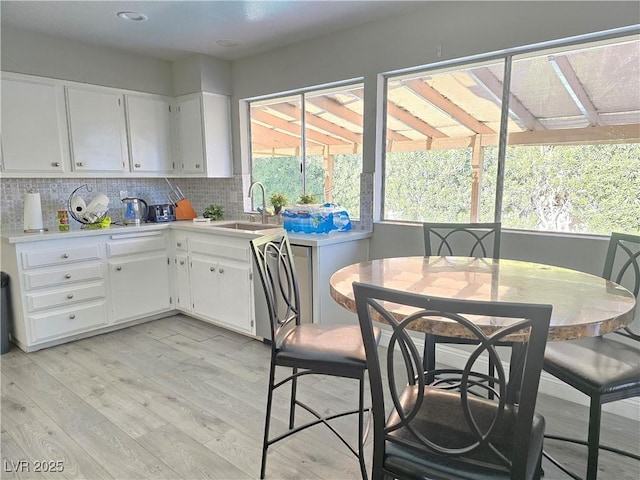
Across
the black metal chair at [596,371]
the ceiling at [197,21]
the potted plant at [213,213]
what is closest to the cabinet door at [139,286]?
the potted plant at [213,213]

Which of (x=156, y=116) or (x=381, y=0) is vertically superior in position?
(x=381, y=0)

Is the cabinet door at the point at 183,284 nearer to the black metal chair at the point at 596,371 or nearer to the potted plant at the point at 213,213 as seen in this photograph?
the potted plant at the point at 213,213

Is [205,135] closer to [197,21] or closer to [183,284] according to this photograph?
[197,21]

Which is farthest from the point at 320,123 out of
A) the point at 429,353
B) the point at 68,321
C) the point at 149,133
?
the point at 68,321

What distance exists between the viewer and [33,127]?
3230 mm

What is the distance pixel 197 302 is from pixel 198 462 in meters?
1.92

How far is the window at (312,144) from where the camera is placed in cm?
336

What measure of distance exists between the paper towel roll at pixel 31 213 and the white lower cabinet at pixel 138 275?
1.74 feet

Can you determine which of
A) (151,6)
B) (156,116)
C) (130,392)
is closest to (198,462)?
(130,392)

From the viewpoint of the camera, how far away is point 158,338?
3.37 metres

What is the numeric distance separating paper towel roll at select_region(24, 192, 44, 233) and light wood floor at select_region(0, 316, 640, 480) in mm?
942

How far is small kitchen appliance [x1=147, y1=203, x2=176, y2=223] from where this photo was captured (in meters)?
3.97

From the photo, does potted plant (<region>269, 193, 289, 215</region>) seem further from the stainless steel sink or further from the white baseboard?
the white baseboard

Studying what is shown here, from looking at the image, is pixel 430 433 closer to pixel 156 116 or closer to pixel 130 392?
pixel 130 392
